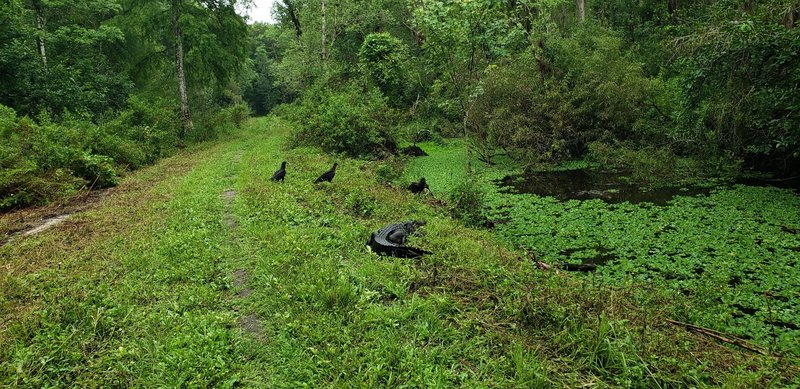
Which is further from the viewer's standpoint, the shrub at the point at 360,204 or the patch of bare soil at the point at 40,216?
the shrub at the point at 360,204

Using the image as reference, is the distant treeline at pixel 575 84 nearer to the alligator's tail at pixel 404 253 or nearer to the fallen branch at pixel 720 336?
the alligator's tail at pixel 404 253

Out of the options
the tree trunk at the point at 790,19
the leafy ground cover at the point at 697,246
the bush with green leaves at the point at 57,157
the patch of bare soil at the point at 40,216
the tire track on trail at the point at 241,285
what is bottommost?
the leafy ground cover at the point at 697,246

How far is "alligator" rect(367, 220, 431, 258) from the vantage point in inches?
210

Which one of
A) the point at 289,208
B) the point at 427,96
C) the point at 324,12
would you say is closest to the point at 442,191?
the point at 289,208

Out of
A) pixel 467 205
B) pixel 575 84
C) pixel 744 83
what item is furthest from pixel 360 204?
pixel 575 84

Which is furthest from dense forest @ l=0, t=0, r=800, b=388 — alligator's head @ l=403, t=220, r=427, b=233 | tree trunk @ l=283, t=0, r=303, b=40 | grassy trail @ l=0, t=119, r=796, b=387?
tree trunk @ l=283, t=0, r=303, b=40

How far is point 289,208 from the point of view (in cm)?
708

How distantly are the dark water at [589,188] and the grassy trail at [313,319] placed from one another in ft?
16.7

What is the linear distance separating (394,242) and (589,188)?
725 centimetres

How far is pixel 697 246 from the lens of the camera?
6281mm

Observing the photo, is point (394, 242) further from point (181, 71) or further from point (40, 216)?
point (181, 71)

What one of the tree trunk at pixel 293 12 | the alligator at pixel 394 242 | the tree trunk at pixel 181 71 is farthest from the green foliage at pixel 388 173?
the tree trunk at pixel 293 12

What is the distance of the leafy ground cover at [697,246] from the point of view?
14.2 feet

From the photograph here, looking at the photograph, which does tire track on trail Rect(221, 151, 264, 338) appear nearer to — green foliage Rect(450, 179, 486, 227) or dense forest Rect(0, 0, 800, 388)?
dense forest Rect(0, 0, 800, 388)
